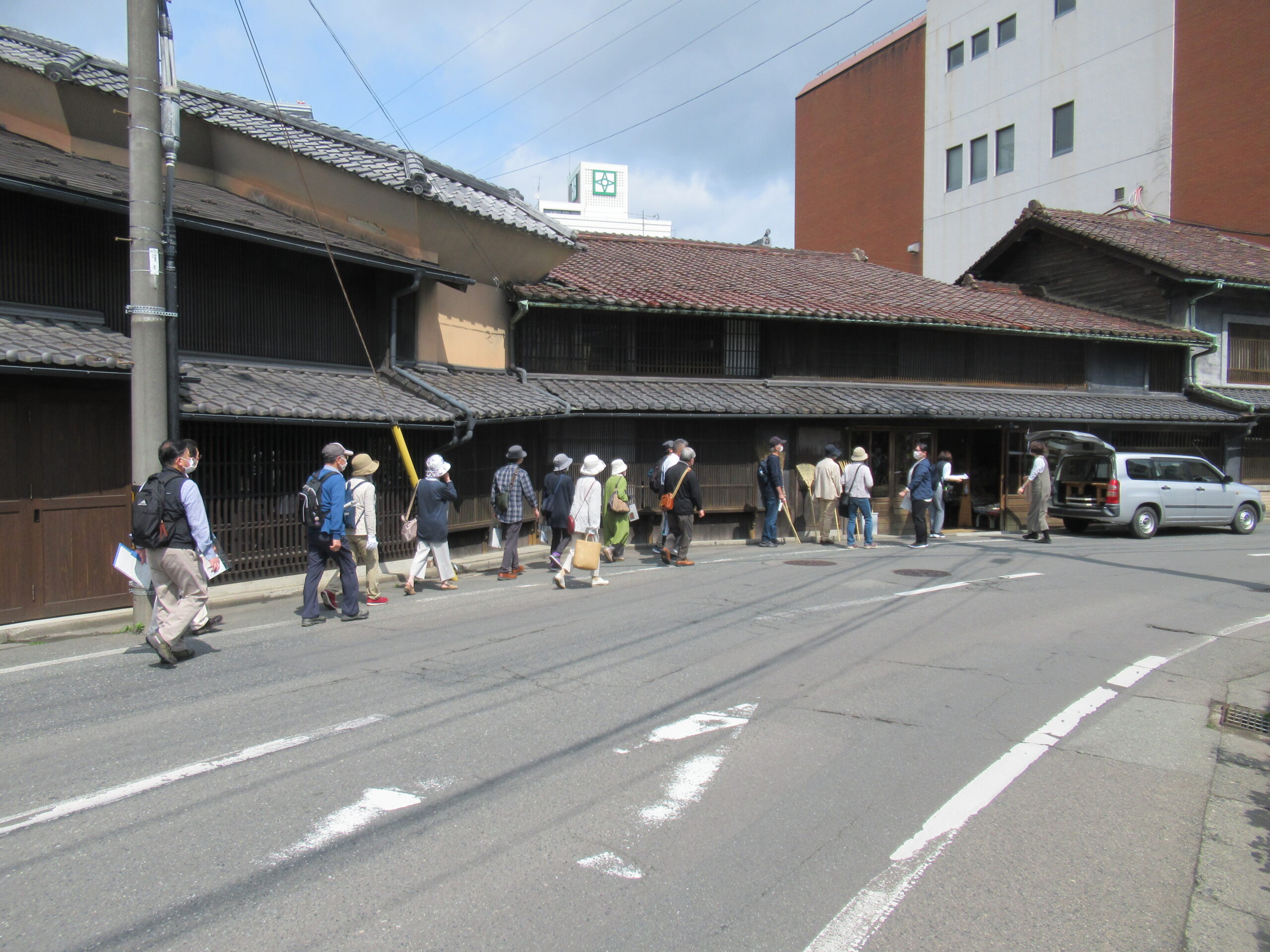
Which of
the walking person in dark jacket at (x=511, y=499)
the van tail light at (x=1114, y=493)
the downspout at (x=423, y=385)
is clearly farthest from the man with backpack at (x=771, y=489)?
the van tail light at (x=1114, y=493)

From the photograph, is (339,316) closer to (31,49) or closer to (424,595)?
(424,595)

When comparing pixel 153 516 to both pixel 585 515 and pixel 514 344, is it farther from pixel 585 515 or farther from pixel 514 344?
pixel 514 344

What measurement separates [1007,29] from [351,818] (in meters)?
38.5

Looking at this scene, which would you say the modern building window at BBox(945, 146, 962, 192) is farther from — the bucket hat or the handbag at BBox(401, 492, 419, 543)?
the bucket hat

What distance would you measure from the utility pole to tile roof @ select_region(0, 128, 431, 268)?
114 centimetres

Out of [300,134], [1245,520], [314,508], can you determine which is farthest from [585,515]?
[1245,520]

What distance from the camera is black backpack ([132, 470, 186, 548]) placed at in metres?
6.61

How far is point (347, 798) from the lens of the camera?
427 centimetres

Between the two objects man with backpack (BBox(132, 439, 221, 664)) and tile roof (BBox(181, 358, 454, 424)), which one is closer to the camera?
man with backpack (BBox(132, 439, 221, 664))

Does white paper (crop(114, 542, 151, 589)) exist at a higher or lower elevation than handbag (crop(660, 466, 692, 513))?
lower

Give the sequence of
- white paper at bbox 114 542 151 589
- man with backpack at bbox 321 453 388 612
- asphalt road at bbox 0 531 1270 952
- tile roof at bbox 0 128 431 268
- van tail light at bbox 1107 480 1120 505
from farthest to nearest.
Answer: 1. van tail light at bbox 1107 480 1120 505
2. man with backpack at bbox 321 453 388 612
3. tile roof at bbox 0 128 431 268
4. white paper at bbox 114 542 151 589
5. asphalt road at bbox 0 531 1270 952

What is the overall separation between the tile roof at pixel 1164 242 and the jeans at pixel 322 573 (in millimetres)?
21298

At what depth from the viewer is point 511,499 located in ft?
36.6

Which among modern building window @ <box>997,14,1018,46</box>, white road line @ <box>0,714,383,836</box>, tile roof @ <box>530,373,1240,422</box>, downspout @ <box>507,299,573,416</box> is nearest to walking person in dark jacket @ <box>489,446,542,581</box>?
downspout @ <box>507,299,573,416</box>
